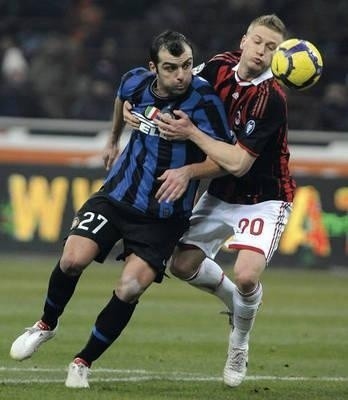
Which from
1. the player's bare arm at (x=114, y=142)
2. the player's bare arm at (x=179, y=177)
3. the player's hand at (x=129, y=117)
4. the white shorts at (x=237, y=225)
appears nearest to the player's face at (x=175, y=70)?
the player's hand at (x=129, y=117)

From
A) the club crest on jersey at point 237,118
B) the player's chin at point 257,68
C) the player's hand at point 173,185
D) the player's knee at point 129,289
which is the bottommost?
the player's knee at point 129,289

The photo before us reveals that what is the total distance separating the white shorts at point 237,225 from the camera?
29.5ft

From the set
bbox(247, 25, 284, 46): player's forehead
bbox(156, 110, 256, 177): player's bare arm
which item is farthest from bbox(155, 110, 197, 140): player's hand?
bbox(247, 25, 284, 46): player's forehead

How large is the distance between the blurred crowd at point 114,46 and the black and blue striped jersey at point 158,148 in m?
13.4

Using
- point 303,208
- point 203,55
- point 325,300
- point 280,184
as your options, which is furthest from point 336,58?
point 280,184

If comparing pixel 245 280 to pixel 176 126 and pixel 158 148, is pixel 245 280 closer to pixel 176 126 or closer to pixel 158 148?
pixel 158 148

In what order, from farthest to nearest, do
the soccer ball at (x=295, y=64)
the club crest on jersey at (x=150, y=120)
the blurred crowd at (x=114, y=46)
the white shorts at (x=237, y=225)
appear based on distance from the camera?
the blurred crowd at (x=114, y=46) → the white shorts at (x=237, y=225) → the club crest on jersey at (x=150, y=120) → the soccer ball at (x=295, y=64)

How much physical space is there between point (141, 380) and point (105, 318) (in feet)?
2.47

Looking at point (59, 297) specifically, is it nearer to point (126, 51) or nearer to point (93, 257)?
point (93, 257)

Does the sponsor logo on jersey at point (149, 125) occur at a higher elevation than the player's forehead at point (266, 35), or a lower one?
lower

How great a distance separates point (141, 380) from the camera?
29.4ft

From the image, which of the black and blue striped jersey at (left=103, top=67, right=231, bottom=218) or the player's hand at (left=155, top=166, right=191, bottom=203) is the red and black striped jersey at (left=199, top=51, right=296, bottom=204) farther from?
the player's hand at (left=155, top=166, right=191, bottom=203)

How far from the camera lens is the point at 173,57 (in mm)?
8312

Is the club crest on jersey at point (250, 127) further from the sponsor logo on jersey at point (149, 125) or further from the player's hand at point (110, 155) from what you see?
the player's hand at point (110, 155)
